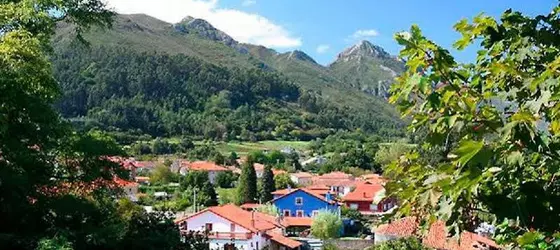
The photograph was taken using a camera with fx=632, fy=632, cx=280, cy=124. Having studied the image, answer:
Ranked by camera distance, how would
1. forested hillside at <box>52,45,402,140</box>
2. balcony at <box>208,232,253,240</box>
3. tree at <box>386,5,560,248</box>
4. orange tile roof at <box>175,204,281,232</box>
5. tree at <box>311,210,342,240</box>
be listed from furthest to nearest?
forested hillside at <box>52,45,402,140</box> → tree at <box>311,210,342,240</box> → orange tile roof at <box>175,204,281,232</box> → balcony at <box>208,232,253,240</box> → tree at <box>386,5,560,248</box>

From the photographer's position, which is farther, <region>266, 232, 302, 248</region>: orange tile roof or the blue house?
the blue house

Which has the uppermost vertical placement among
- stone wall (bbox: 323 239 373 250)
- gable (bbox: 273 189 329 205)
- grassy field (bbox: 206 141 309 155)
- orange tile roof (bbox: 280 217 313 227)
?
grassy field (bbox: 206 141 309 155)

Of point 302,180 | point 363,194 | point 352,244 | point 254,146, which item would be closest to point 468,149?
point 352,244

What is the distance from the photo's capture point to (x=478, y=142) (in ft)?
7.04

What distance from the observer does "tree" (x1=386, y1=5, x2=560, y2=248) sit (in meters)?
2.31

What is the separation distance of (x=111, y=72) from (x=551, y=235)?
426 feet

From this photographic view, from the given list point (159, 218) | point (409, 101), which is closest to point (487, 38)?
point (409, 101)

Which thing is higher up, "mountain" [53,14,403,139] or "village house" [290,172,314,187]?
"mountain" [53,14,403,139]

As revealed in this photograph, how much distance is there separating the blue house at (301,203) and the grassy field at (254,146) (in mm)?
51590

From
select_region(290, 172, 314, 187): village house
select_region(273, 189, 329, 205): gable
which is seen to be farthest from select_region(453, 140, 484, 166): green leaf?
select_region(290, 172, 314, 187): village house

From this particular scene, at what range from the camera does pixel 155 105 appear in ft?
409

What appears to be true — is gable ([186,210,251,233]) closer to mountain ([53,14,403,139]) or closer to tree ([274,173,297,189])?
tree ([274,173,297,189])

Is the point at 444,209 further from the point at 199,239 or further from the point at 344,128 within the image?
the point at 344,128

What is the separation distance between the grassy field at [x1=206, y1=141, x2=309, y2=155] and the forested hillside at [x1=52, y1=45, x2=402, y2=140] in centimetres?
387
